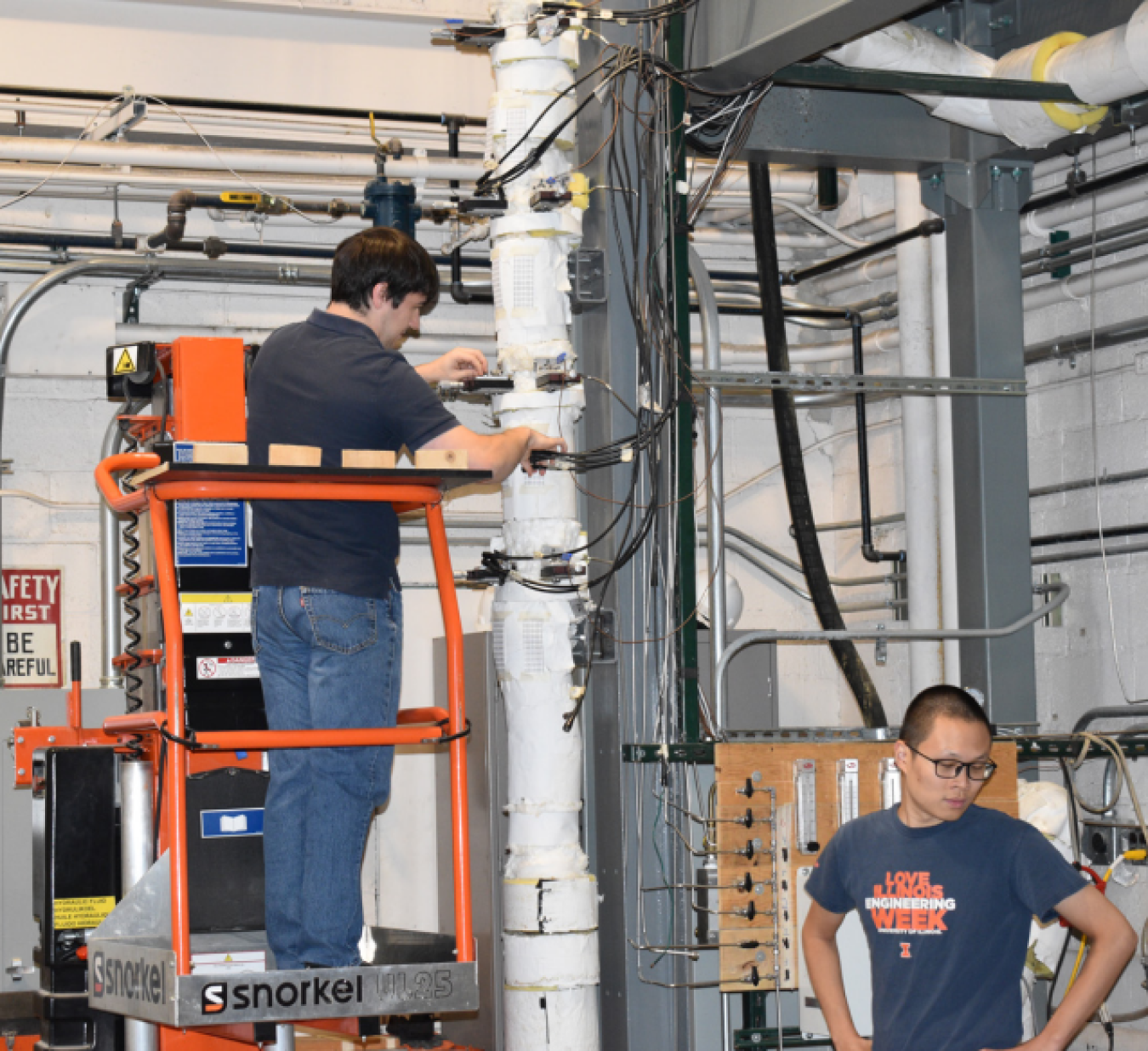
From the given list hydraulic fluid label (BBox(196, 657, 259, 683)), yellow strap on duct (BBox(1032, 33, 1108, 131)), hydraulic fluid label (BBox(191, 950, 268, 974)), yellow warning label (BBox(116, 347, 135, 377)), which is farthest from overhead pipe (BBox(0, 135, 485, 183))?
hydraulic fluid label (BBox(191, 950, 268, 974))

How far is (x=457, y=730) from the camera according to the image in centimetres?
343

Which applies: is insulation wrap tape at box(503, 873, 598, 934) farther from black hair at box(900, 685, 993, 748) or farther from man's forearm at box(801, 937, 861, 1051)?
black hair at box(900, 685, 993, 748)

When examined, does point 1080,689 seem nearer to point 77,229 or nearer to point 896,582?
point 896,582

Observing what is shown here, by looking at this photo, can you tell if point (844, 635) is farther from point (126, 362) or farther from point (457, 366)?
point (126, 362)

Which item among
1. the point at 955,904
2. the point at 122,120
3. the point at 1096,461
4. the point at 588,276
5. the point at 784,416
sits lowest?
the point at 955,904

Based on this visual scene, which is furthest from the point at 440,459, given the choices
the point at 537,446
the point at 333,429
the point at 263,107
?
the point at 263,107

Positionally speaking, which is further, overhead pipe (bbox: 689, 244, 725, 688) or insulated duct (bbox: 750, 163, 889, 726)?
insulated duct (bbox: 750, 163, 889, 726)

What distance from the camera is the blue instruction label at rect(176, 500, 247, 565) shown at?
14.1ft

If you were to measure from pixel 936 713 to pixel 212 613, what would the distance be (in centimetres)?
215

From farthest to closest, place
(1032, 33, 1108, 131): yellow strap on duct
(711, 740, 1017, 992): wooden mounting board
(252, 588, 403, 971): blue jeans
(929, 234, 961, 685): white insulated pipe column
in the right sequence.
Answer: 1. (929, 234, 961, 685): white insulated pipe column
2. (1032, 33, 1108, 131): yellow strap on duct
3. (711, 740, 1017, 992): wooden mounting board
4. (252, 588, 403, 971): blue jeans

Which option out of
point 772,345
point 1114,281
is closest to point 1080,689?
point 1114,281

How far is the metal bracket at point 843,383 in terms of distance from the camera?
4.76m

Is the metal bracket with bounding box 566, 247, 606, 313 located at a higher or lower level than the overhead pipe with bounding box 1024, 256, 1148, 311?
lower

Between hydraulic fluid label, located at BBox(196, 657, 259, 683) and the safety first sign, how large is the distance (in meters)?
3.24
